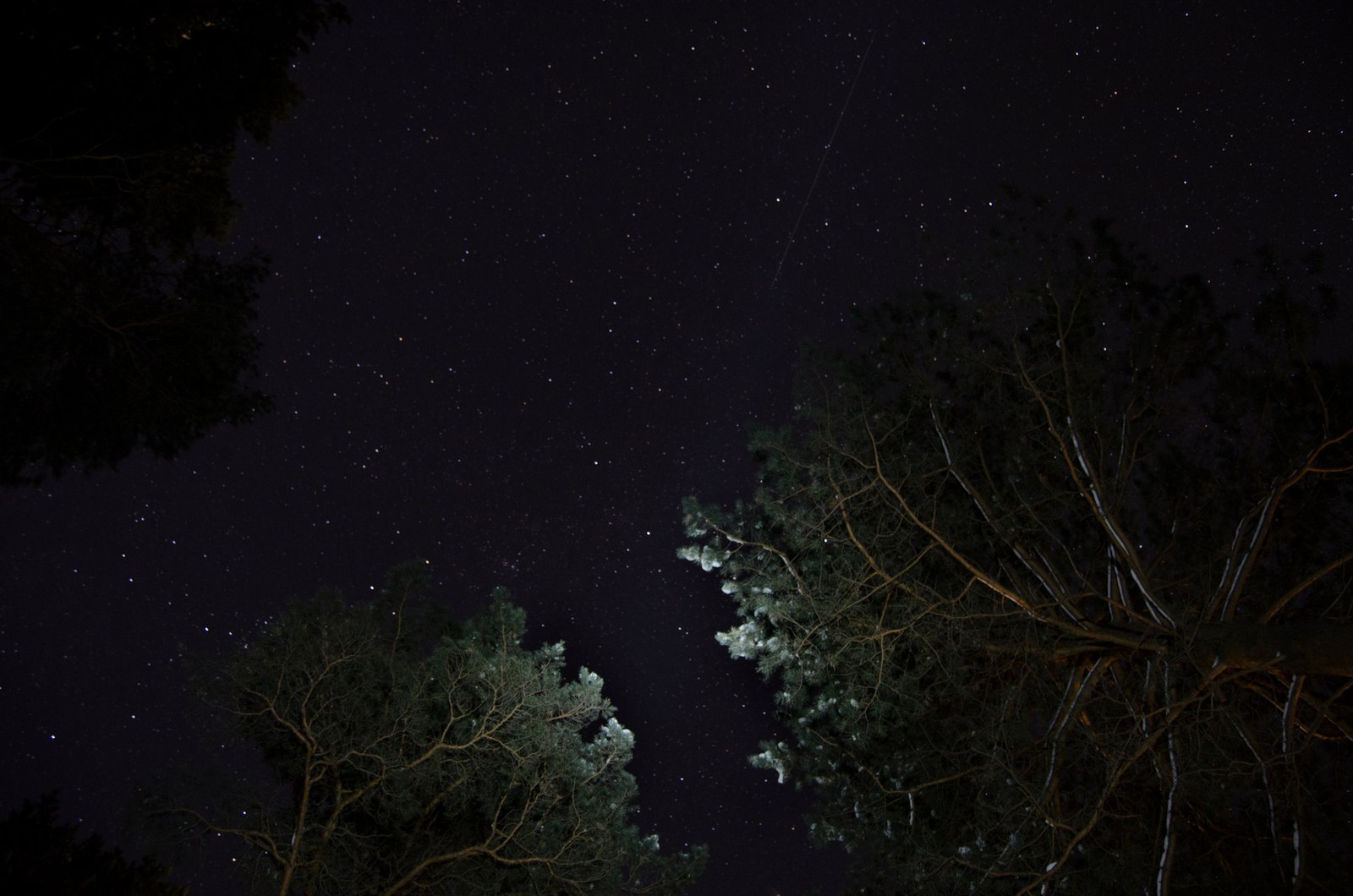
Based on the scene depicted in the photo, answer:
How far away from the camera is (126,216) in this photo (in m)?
5.49

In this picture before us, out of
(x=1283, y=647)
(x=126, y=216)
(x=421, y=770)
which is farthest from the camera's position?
(x=421, y=770)

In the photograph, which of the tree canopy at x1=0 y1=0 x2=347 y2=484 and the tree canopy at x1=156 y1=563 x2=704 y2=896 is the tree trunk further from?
the tree canopy at x1=0 y1=0 x2=347 y2=484

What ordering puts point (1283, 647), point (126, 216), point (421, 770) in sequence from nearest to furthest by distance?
point (1283, 647) < point (126, 216) < point (421, 770)

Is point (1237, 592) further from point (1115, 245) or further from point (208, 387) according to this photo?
point (208, 387)

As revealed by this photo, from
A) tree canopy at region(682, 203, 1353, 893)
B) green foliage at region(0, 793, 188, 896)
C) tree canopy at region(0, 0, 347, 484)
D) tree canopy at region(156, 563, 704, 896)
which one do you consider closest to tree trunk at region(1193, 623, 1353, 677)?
tree canopy at region(682, 203, 1353, 893)

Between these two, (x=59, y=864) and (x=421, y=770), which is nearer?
(x=59, y=864)

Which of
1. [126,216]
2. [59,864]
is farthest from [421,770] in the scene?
[126,216]

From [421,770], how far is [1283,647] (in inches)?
305

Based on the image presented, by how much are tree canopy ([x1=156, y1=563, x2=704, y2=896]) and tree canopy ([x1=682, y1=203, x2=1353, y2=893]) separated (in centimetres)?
249

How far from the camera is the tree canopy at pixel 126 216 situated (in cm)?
456

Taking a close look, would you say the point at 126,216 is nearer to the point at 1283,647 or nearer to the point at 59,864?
the point at 59,864

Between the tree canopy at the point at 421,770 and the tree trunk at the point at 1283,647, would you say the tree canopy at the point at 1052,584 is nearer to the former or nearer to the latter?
the tree trunk at the point at 1283,647

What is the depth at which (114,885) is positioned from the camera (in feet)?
16.3

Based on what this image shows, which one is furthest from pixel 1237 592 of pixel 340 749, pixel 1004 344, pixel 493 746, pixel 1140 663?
pixel 340 749
